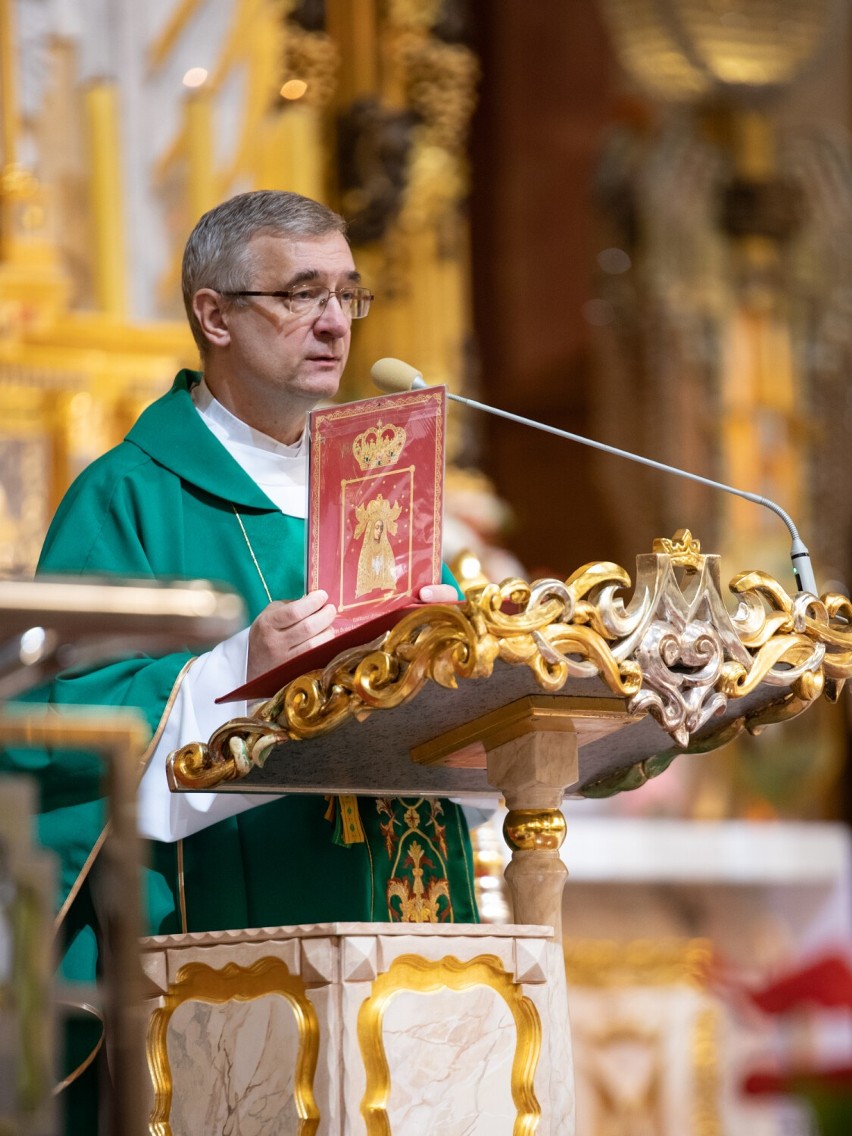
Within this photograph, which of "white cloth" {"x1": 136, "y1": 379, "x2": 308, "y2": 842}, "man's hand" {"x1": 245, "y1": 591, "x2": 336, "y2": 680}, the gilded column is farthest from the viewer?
the gilded column

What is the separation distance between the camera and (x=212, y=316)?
2.92 metres

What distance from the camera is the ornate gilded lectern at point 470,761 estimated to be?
219 cm

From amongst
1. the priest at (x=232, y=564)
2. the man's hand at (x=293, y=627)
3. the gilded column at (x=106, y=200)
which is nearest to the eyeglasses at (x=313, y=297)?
the priest at (x=232, y=564)

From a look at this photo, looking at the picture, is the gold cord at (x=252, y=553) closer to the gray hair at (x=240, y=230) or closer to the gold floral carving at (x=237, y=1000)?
the gray hair at (x=240, y=230)

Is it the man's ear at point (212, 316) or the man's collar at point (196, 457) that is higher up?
the man's ear at point (212, 316)

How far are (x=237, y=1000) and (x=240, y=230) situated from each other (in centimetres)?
108

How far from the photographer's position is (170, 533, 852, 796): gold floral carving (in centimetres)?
220

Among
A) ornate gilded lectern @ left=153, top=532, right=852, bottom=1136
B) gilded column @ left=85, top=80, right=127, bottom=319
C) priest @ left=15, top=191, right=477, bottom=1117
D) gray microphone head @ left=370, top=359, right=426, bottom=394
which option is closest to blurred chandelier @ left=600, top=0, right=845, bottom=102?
gilded column @ left=85, top=80, right=127, bottom=319

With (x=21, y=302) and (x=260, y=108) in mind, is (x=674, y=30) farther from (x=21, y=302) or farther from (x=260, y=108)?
(x=21, y=302)

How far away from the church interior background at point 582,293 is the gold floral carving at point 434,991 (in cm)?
78

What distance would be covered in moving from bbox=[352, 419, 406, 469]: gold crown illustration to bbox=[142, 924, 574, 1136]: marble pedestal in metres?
0.52

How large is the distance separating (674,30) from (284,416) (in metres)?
6.45

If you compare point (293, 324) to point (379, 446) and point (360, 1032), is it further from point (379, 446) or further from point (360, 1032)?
point (360, 1032)

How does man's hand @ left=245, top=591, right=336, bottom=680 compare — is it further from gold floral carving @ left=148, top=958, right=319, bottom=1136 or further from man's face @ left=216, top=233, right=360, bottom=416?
man's face @ left=216, top=233, right=360, bottom=416
